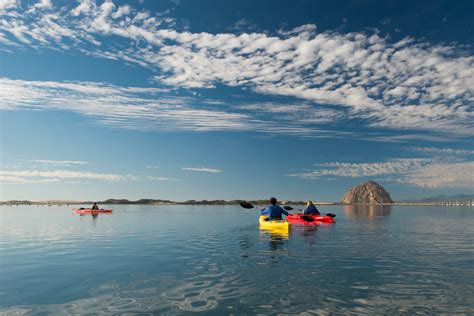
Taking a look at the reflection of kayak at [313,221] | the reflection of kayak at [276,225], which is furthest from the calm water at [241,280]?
the reflection of kayak at [313,221]

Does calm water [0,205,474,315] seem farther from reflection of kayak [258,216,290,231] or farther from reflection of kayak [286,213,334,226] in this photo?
reflection of kayak [286,213,334,226]

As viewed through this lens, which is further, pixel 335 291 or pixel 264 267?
pixel 264 267

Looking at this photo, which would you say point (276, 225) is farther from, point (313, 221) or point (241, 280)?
Answer: point (241, 280)

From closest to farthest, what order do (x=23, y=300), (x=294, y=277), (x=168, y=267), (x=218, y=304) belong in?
(x=218, y=304), (x=23, y=300), (x=294, y=277), (x=168, y=267)

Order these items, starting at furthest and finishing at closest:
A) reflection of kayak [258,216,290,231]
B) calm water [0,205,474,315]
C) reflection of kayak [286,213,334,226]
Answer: reflection of kayak [286,213,334,226] → reflection of kayak [258,216,290,231] → calm water [0,205,474,315]

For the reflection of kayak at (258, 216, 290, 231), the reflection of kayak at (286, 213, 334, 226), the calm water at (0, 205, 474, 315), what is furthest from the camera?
the reflection of kayak at (286, 213, 334, 226)

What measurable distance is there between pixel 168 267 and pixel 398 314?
40.2ft

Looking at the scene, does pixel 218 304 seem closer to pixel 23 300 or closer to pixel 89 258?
pixel 23 300

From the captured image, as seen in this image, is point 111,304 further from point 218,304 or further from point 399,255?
point 399,255

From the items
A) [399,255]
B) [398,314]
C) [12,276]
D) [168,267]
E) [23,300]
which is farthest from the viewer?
[399,255]

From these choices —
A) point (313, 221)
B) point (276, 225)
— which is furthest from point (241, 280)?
point (313, 221)

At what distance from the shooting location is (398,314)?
10.9 m

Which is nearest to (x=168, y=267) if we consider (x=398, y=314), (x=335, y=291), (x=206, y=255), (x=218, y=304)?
(x=206, y=255)

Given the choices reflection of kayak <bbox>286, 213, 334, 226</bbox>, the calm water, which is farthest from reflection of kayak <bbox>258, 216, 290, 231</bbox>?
the calm water
